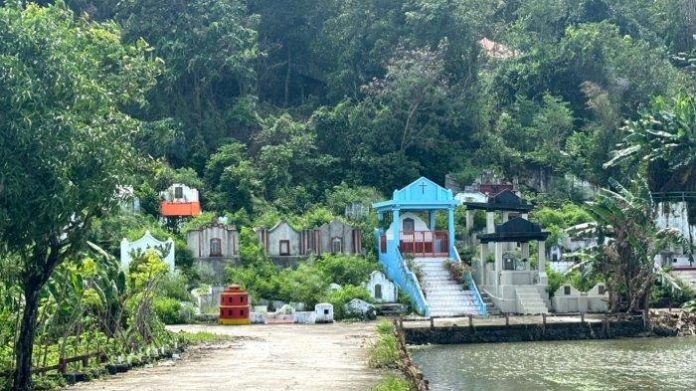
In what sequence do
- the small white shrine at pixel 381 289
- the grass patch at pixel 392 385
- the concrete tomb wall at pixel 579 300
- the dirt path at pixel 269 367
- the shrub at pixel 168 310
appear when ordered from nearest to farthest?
1. the grass patch at pixel 392 385
2. the dirt path at pixel 269 367
3. the shrub at pixel 168 310
4. the small white shrine at pixel 381 289
5. the concrete tomb wall at pixel 579 300

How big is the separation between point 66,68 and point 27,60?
0.72 m

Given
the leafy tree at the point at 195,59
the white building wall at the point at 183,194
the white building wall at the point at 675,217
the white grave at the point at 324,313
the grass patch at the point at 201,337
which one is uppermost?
the leafy tree at the point at 195,59

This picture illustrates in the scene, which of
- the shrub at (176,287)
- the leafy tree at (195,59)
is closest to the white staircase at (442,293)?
the shrub at (176,287)

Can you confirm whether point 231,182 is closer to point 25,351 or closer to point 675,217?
point 675,217

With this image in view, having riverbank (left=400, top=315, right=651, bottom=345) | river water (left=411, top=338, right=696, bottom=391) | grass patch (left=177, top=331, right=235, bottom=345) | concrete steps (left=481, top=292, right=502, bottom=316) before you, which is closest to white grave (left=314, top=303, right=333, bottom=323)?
riverbank (left=400, top=315, right=651, bottom=345)

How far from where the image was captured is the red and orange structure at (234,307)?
42094 millimetres

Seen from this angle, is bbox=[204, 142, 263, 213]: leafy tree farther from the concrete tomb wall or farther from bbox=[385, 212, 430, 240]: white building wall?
the concrete tomb wall

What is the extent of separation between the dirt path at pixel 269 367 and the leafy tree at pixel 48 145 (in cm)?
292

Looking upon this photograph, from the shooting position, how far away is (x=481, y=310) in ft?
146

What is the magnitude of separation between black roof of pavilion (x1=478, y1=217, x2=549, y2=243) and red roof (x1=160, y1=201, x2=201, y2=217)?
13.8m

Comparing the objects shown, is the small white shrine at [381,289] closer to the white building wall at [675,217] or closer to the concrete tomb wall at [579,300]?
the concrete tomb wall at [579,300]

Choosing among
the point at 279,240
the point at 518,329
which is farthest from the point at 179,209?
the point at 518,329

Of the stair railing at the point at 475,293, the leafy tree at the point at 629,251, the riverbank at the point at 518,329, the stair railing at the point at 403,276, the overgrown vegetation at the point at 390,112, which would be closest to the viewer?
the riverbank at the point at 518,329

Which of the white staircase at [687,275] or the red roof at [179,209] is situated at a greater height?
the red roof at [179,209]
